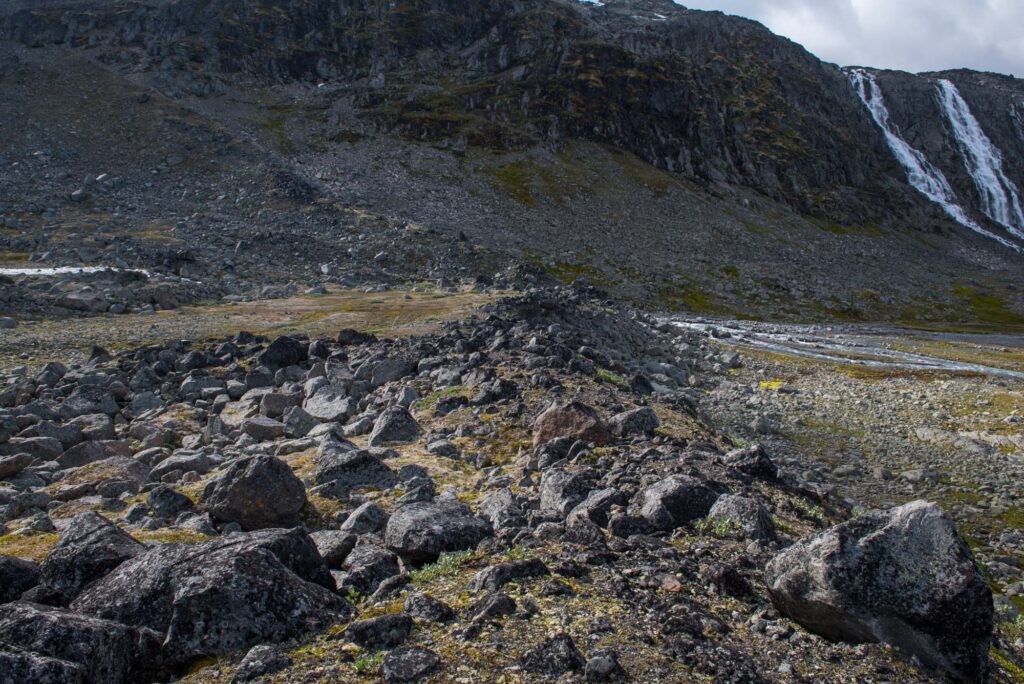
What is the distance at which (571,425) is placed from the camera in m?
15.7

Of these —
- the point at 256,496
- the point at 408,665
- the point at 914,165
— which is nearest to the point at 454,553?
the point at 408,665

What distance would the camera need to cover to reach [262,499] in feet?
37.1

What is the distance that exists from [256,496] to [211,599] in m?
4.64

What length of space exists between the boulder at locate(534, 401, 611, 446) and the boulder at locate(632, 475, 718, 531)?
14.2 ft

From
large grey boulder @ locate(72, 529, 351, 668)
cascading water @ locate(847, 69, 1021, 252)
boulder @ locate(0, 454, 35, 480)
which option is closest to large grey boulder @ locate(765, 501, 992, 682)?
large grey boulder @ locate(72, 529, 351, 668)

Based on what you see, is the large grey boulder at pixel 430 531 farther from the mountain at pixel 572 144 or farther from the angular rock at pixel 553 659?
the mountain at pixel 572 144

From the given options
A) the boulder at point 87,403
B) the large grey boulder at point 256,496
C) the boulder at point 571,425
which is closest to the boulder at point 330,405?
the boulder at point 87,403

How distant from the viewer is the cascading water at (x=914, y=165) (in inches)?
5873

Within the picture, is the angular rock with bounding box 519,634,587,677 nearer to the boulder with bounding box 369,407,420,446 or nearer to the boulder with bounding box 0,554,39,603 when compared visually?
the boulder with bounding box 0,554,39,603

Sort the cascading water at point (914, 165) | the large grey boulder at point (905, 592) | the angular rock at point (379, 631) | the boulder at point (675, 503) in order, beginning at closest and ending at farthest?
the angular rock at point (379, 631) < the large grey boulder at point (905, 592) < the boulder at point (675, 503) < the cascading water at point (914, 165)

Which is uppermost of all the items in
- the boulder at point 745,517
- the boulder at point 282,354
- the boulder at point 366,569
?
Result: the boulder at point 745,517

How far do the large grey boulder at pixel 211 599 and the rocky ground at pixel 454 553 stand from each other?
0.08 ft

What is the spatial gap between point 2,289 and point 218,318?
11565mm

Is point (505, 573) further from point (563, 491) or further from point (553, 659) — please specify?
point (563, 491)
